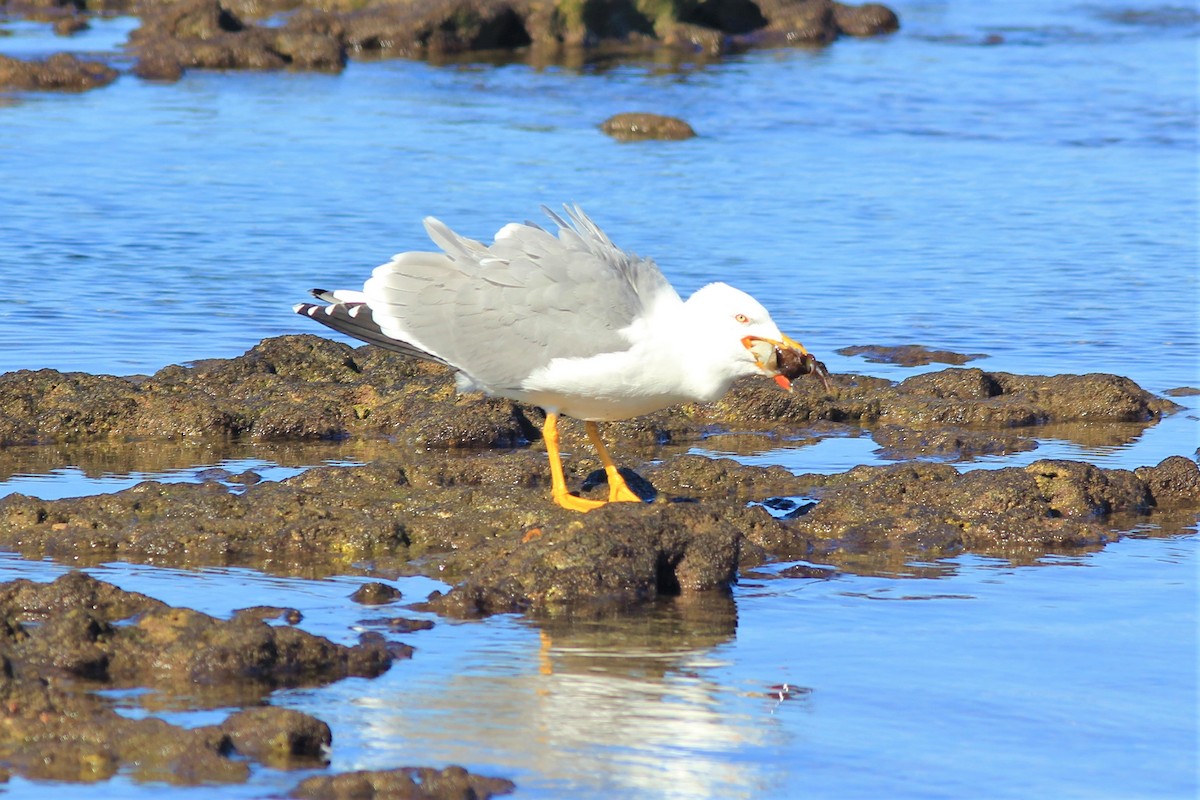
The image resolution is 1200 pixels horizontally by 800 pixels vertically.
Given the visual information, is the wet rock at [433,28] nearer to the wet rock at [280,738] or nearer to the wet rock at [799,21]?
the wet rock at [799,21]

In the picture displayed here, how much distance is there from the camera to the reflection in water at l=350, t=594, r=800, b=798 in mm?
4172

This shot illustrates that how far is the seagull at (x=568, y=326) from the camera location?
19.6 feet

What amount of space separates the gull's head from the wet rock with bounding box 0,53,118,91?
16.7 m

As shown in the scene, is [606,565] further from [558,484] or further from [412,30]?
[412,30]

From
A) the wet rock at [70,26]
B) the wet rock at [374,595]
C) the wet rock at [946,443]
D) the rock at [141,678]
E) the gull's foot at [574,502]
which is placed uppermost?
the wet rock at [70,26]

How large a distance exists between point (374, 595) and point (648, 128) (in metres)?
13.6

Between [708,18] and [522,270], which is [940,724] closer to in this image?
[522,270]

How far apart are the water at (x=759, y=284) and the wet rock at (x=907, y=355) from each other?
16 centimetres

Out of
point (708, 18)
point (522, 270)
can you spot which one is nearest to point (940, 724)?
point (522, 270)

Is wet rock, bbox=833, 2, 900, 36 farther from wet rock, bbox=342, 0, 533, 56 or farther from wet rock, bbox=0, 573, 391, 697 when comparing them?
wet rock, bbox=0, 573, 391, 697

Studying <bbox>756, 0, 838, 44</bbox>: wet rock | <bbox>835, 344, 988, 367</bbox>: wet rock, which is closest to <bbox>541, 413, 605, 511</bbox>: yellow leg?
<bbox>835, 344, 988, 367</bbox>: wet rock

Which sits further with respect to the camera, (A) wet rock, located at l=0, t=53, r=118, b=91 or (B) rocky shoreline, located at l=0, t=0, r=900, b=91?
(B) rocky shoreline, located at l=0, t=0, r=900, b=91

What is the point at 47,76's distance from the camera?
2102cm

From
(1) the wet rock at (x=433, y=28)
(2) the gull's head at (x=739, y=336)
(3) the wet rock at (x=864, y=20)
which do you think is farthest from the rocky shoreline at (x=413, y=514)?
Answer: (3) the wet rock at (x=864, y=20)
